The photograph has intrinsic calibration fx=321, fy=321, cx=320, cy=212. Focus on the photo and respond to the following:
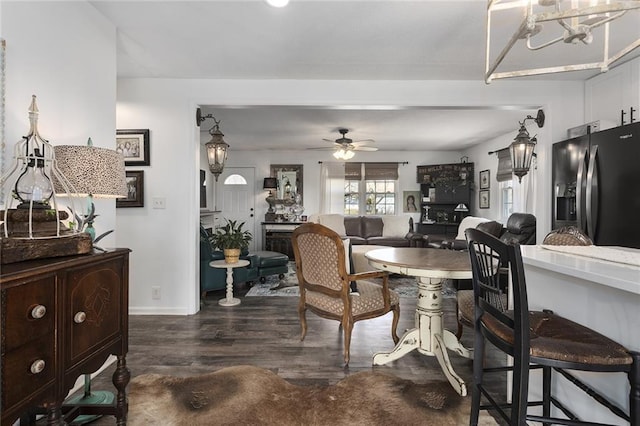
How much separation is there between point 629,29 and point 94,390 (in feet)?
15.0

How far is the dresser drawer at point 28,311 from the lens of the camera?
3.01 feet

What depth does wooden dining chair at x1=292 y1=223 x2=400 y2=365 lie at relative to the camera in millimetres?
2299

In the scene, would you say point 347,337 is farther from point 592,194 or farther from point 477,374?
point 592,194

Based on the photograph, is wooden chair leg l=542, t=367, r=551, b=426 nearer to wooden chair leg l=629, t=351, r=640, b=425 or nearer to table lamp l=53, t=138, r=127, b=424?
wooden chair leg l=629, t=351, r=640, b=425

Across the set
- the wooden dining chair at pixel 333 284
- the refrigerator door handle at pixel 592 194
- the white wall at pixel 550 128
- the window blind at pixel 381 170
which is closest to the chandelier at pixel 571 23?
the wooden dining chair at pixel 333 284

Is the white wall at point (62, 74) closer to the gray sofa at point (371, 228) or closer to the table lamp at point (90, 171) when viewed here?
the table lamp at point (90, 171)

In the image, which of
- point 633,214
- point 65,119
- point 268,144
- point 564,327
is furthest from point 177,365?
point 268,144

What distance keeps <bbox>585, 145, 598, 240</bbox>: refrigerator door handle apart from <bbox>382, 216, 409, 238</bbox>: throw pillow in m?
3.72

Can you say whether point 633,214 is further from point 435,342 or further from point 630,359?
point 630,359

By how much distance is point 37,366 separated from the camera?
1.01m

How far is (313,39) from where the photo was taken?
8.61ft

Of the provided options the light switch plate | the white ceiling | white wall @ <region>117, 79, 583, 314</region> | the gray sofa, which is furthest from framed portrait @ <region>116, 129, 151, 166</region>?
the gray sofa

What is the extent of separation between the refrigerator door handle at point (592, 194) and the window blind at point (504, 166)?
8.88ft

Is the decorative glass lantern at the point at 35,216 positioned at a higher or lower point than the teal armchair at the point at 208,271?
higher
